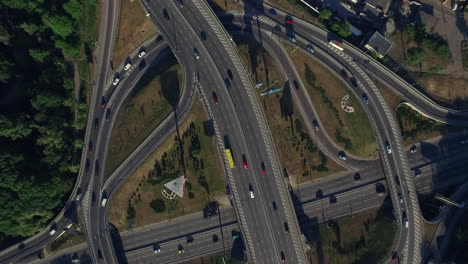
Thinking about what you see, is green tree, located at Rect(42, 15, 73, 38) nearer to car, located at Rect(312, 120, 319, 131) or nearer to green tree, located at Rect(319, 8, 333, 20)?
green tree, located at Rect(319, 8, 333, 20)

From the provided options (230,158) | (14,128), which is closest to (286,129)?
(230,158)

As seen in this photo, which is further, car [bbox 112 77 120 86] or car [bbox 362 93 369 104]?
car [bbox 112 77 120 86]

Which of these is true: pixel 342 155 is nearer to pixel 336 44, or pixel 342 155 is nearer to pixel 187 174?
pixel 336 44

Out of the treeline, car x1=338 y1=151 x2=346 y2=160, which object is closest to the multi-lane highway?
car x1=338 y1=151 x2=346 y2=160

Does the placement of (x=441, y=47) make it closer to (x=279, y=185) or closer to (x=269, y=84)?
(x=269, y=84)

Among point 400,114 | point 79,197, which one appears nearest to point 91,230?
point 79,197

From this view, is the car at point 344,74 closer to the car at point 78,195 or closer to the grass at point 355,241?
the grass at point 355,241

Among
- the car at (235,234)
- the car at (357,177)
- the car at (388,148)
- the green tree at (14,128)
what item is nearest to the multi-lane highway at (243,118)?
the car at (388,148)
